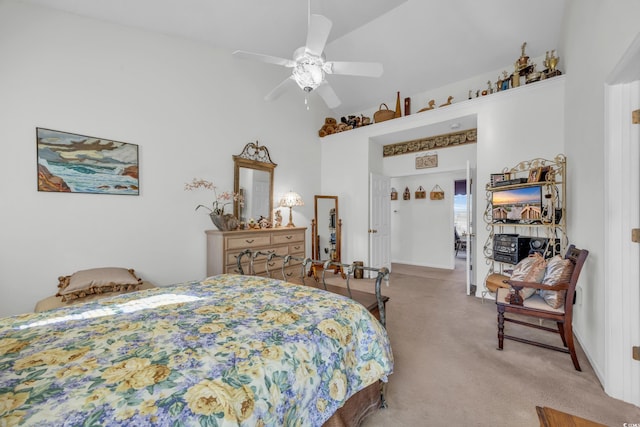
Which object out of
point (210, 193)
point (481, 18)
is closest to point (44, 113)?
point (210, 193)

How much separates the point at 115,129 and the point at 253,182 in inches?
73.9

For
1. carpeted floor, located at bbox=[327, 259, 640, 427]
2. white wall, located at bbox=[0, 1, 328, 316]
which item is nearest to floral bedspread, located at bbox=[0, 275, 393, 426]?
carpeted floor, located at bbox=[327, 259, 640, 427]

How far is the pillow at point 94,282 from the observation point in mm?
2451

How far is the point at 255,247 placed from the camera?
3781 millimetres

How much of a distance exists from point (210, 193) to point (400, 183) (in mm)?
4838

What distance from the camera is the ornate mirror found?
13.6 feet

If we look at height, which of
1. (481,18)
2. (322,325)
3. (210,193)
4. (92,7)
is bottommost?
(322,325)

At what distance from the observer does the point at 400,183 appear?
271 inches

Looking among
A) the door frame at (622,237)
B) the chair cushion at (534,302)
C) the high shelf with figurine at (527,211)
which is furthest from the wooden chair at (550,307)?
the high shelf with figurine at (527,211)

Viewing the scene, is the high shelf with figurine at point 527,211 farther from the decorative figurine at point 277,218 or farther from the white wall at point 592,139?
the decorative figurine at point 277,218

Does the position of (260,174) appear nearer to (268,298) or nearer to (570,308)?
(268,298)

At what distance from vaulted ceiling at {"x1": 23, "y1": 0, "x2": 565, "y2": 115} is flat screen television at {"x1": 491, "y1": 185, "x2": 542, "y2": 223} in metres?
2.03

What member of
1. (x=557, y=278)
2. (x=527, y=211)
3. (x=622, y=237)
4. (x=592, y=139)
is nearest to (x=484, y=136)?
(x=527, y=211)

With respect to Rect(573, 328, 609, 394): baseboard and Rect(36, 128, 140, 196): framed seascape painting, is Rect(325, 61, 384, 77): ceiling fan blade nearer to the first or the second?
Rect(36, 128, 140, 196): framed seascape painting
